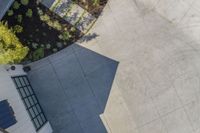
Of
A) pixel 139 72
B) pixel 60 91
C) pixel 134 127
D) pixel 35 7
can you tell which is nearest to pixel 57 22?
pixel 35 7

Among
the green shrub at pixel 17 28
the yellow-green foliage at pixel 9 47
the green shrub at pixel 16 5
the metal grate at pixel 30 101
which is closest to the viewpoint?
the yellow-green foliage at pixel 9 47

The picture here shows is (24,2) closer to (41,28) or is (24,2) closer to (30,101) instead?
(41,28)

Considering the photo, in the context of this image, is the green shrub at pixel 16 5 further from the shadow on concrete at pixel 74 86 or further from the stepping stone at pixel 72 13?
the shadow on concrete at pixel 74 86

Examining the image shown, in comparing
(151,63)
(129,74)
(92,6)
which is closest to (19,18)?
(92,6)

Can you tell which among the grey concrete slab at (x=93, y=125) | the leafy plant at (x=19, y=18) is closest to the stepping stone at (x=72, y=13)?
the leafy plant at (x=19, y=18)

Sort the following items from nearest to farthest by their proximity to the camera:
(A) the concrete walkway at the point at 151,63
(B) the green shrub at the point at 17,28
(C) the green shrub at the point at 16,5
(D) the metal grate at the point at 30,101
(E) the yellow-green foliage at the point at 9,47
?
(E) the yellow-green foliage at the point at 9,47
(D) the metal grate at the point at 30,101
(A) the concrete walkway at the point at 151,63
(B) the green shrub at the point at 17,28
(C) the green shrub at the point at 16,5

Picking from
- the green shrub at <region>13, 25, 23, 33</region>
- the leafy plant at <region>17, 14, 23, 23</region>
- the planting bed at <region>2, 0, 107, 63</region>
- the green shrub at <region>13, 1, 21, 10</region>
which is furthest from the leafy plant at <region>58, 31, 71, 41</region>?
the green shrub at <region>13, 1, 21, 10</region>

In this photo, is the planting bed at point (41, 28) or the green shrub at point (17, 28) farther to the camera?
the planting bed at point (41, 28)
